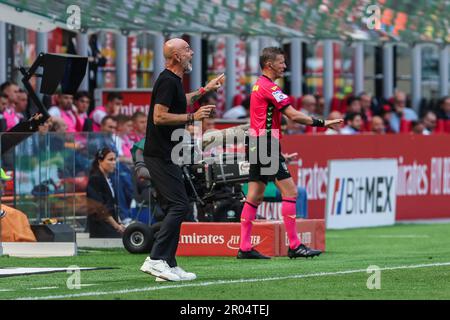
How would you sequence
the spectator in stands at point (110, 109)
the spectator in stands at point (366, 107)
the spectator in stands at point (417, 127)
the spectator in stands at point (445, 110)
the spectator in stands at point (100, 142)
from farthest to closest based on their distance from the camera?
the spectator in stands at point (445, 110), the spectator in stands at point (417, 127), the spectator in stands at point (366, 107), the spectator in stands at point (110, 109), the spectator in stands at point (100, 142)

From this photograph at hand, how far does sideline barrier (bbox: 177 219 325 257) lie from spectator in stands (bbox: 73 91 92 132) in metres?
5.34

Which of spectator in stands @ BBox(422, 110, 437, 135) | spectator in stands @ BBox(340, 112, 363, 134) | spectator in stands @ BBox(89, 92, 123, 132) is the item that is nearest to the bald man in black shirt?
spectator in stands @ BBox(89, 92, 123, 132)

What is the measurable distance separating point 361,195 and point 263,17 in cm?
342

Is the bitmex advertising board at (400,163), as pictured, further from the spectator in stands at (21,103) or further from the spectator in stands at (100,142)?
the spectator in stands at (100,142)

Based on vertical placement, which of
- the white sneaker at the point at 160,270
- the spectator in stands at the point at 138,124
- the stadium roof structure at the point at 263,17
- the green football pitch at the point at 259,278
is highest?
the stadium roof structure at the point at 263,17

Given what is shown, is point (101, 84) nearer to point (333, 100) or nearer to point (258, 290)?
point (333, 100)

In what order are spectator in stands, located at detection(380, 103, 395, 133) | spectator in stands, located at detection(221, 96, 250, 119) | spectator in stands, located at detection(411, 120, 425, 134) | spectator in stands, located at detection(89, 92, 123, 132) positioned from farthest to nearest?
spectator in stands, located at detection(380, 103, 395, 133), spectator in stands, located at detection(411, 120, 425, 134), spectator in stands, located at detection(221, 96, 250, 119), spectator in stands, located at detection(89, 92, 123, 132)

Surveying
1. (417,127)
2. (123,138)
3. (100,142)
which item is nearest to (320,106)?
(417,127)

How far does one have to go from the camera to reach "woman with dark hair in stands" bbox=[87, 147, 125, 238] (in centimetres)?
1838

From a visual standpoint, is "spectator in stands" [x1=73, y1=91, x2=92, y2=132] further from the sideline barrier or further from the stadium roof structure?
the sideline barrier

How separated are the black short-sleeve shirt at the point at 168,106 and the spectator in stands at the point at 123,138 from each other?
5.49 m

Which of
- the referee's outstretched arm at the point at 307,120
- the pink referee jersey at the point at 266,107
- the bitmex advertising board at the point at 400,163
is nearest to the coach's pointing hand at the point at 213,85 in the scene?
the referee's outstretched arm at the point at 307,120

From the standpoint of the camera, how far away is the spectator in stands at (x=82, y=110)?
72.5ft
